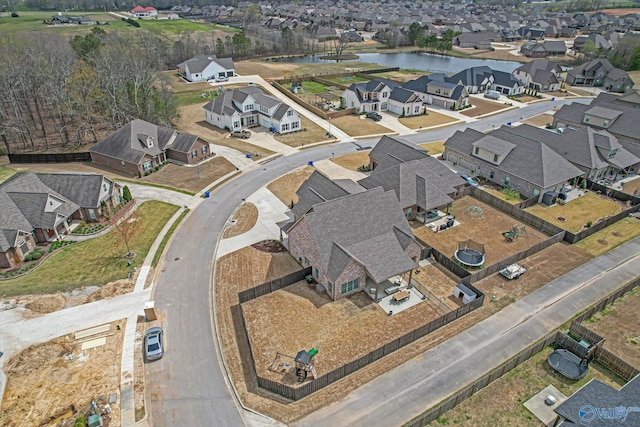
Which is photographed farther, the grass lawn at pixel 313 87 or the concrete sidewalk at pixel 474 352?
the grass lawn at pixel 313 87

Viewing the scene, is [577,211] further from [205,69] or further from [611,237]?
[205,69]

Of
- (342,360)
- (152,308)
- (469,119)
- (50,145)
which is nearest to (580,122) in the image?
(469,119)

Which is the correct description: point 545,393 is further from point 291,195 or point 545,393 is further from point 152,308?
point 291,195

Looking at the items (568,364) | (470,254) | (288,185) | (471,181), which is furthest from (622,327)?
(288,185)

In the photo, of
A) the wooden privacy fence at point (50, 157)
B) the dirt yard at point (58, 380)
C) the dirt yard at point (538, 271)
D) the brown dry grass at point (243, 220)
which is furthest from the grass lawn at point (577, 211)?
the wooden privacy fence at point (50, 157)

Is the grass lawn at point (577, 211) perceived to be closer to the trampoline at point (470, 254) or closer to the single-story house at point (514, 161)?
the single-story house at point (514, 161)

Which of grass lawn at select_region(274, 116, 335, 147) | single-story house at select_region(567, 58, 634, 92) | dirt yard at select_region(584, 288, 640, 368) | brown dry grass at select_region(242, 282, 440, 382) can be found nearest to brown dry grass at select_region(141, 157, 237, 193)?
grass lawn at select_region(274, 116, 335, 147)
